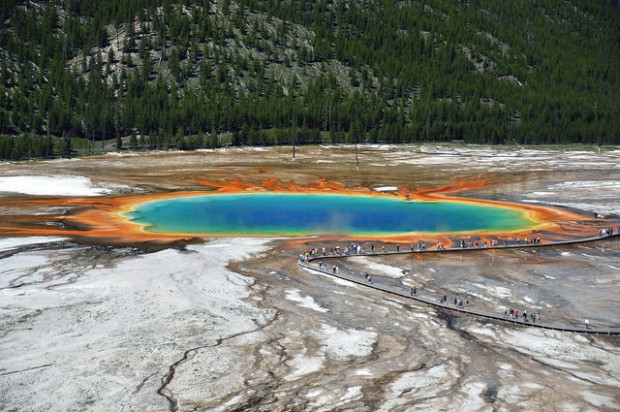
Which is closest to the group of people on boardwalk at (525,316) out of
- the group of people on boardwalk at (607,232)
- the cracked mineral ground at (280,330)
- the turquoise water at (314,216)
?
the cracked mineral ground at (280,330)

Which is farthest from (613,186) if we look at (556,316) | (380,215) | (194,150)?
(194,150)

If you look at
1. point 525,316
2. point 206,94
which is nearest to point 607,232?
point 525,316

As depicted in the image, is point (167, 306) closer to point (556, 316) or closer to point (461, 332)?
point (461, 332)

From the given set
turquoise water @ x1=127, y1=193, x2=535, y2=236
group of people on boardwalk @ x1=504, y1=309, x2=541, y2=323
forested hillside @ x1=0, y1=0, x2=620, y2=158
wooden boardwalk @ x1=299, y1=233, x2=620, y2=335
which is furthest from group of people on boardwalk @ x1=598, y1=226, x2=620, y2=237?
forested hillside @ x1=0, y1=0, x2=620, y2=158

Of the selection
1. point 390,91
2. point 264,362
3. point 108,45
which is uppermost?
point 108,45

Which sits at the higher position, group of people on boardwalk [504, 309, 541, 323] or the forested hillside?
the forested hillside

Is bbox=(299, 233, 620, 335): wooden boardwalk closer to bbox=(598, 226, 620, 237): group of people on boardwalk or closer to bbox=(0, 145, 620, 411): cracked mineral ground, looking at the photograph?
bbox=(0, 145, 620, 411): cracked mineral ground

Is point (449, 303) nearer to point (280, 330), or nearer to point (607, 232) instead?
point (280, 330)

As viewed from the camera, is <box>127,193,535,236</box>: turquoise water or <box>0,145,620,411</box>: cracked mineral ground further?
<box>127,193,535,236</box>: turquoise water
